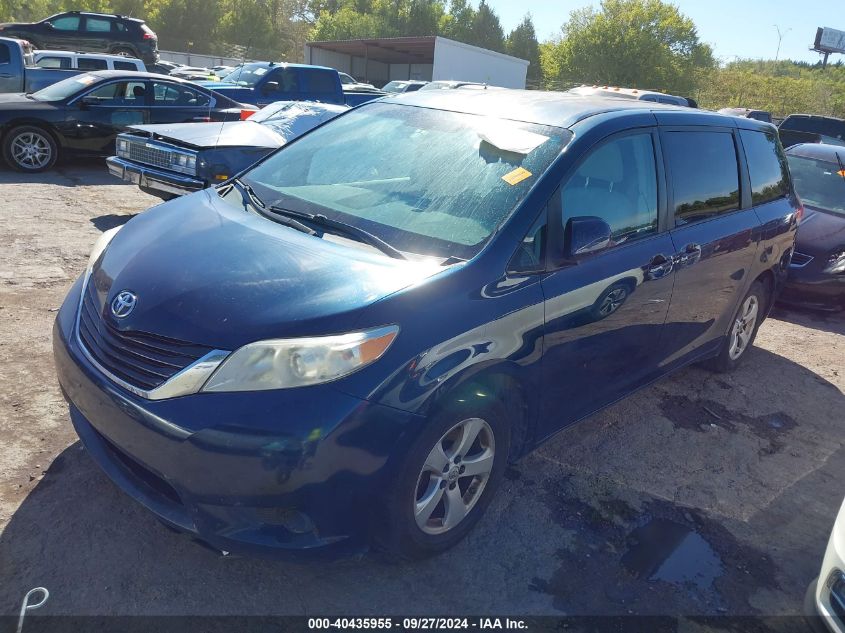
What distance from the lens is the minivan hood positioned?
2.36 m

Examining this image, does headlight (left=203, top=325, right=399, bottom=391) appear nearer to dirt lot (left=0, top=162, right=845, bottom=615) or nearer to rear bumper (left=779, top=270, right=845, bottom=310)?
dirt lot (left=0, top=162, right=845, bottom=615)

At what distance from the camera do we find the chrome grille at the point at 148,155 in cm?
699

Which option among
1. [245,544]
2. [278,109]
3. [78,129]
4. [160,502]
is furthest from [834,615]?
[78,129]

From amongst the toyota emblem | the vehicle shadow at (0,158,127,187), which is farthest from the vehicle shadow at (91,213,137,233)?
the toyota emblem

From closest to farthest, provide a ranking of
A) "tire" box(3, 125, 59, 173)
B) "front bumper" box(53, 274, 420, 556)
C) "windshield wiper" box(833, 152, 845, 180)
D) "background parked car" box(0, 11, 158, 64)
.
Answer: "front bumper" box(53, 274, 420, 556) < "windshield wiper" box(833, 152, 845, 180) < "tire" box(3, 125, 59, 173) < "background parked car" box(0, 11, 158, 64)

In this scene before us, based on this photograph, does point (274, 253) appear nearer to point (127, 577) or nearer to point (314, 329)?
point (314, 329)

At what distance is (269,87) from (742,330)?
1139 centimetres

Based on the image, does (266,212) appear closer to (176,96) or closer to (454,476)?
(454,476)

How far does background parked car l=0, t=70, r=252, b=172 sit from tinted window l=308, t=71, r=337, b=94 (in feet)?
12.6

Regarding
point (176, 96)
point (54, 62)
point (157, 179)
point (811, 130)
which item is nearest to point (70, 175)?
point (176, 96)

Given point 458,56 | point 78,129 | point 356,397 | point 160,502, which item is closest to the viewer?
point 356,397

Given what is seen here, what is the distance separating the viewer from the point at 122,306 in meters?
2.56

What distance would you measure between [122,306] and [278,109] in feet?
25.2

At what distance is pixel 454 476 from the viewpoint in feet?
8.84
